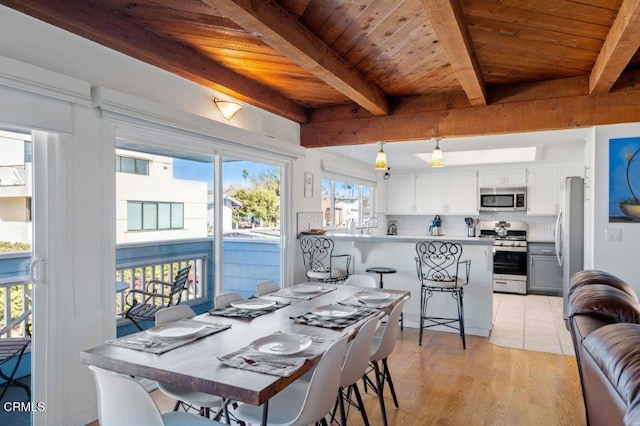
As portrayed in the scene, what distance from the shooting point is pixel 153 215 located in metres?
3.15

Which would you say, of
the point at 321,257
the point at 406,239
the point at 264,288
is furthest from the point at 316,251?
the point at 264,288

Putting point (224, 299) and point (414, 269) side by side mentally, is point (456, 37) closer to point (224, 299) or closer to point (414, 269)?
point (224, 299)

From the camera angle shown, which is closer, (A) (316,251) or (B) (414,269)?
(B) (414,269)

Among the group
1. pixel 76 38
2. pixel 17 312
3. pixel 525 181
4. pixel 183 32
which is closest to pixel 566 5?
pixel 183 32

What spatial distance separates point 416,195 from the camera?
7816mm

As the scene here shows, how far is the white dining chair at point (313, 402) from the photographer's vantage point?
166cm

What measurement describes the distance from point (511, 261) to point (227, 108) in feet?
17.3

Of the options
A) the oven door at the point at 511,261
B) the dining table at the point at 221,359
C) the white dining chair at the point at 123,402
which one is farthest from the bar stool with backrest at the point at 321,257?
the white dining chair at the point at 123,402

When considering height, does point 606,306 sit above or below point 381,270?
above

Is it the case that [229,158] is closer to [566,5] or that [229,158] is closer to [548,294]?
[566,5]

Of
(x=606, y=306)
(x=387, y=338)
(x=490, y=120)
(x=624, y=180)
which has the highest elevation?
(x=490, y=120)

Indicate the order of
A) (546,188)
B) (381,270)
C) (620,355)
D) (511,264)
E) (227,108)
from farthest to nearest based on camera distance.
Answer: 1. (546,188)
2. (511,264)
3. (381,270)
4. (227,108)
5. (620,355)

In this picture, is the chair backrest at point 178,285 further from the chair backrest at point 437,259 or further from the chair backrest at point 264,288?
the chair backrest at point 437,259

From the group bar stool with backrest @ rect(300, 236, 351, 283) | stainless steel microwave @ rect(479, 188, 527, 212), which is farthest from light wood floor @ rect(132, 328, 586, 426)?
stainless steel microwave @ rect(479, 188, 527, 212)
